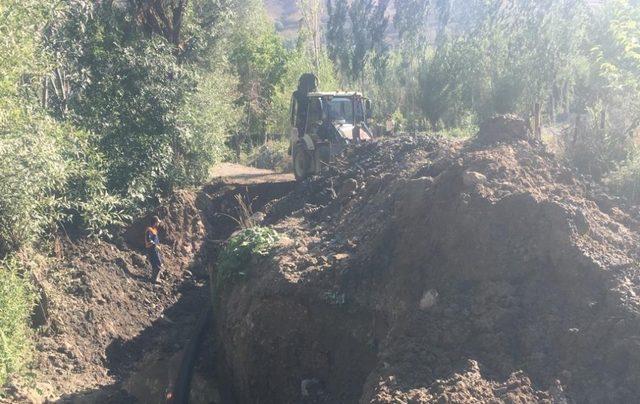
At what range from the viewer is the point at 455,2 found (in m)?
39.8

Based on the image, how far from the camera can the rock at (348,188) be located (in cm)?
1141

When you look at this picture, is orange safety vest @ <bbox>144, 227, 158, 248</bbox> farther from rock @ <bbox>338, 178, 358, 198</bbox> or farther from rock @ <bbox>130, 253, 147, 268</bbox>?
rock @ <bbox>338, 178, 358, 198</bbox>

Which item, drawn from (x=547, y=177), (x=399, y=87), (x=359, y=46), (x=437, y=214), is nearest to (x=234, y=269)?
(x=437, y=214)

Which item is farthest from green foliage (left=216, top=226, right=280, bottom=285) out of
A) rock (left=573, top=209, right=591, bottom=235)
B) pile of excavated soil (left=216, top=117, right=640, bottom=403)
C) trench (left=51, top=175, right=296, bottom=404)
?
rock (left=573, top=209, right=591, bottom=235)

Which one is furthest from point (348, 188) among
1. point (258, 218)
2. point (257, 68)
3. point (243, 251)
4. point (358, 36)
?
point (358, 36)

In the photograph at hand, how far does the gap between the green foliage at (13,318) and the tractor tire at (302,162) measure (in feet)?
29.9

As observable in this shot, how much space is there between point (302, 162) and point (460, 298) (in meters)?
11.3

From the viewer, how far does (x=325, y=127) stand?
647 inches

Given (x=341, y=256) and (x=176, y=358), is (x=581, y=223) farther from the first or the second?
(x=176, y=358)

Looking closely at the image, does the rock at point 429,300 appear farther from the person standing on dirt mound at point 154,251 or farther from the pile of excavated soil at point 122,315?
the person standing on dirt mound at point 154,251

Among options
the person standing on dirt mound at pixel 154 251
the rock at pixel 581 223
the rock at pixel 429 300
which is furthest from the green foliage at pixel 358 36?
the rock at pixel 429 300

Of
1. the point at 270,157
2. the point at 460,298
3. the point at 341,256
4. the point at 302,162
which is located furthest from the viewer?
the point at 270,157

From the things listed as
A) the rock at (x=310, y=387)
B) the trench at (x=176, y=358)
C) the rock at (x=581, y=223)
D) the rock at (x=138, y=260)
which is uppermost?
the rock at (x=581, y=223)

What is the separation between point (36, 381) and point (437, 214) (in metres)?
6.19
